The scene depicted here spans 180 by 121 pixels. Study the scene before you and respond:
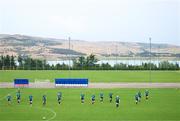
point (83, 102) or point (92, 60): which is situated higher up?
point (92, 60)

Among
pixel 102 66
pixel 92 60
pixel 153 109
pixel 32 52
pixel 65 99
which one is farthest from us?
pixel 32 52

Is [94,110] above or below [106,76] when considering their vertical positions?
below

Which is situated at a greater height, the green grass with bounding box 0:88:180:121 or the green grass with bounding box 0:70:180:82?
the green grass with bounding box 0:70:180:82

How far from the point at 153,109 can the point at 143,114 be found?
2340 mm

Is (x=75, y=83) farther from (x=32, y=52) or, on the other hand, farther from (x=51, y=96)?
(x=32, y=52)

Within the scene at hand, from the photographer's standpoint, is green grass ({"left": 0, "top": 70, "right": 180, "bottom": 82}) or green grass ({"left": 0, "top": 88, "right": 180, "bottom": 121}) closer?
green grass ({"left": 0, "top": 88, "right": 180, "bottom": 121})

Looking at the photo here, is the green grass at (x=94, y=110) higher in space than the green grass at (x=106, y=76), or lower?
lower

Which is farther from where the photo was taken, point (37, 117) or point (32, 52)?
point (32, 52)

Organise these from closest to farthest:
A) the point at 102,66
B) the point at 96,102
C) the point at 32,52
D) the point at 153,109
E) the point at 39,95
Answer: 1. the point at 153,109
2. the point at 96,102
3. the point at 39,95
4. the point at 102,66
5. the point at 32,52

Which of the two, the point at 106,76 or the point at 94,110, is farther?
Answer: the point at 106,76

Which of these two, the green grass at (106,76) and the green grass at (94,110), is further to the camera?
the green grass at (106,76)

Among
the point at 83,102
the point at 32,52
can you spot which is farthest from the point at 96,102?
the point at 32,52

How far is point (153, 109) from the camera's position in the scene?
25.1m

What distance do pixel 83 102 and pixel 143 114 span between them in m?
7.02
